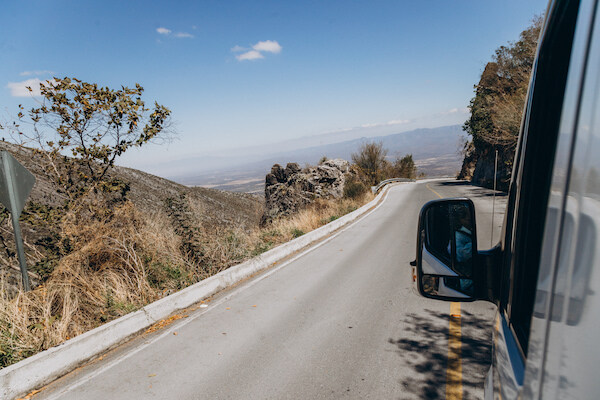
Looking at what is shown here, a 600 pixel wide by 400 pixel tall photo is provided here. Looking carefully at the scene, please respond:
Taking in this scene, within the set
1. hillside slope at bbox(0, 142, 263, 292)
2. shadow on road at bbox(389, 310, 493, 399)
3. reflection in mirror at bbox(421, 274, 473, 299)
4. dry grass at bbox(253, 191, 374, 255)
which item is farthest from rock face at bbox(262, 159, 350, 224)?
reflection in mirror at bbox(421, 274, 473, 299)

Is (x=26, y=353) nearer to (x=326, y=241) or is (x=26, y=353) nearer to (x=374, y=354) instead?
(x=374, y=354)

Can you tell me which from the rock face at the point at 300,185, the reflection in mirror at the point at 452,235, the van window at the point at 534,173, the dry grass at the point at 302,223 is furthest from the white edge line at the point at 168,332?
the rock face at the point at 300,185

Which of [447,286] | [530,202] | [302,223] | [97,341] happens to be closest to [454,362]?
[447,286]

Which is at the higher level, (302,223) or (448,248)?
(448,248)

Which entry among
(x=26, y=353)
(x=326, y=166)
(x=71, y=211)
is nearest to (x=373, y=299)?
(x=26, y=353)

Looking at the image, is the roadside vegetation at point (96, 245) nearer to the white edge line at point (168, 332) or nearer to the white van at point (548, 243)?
the white edge line at point (168, 332)

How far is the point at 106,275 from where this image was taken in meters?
6.47

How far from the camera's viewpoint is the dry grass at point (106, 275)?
185 inches

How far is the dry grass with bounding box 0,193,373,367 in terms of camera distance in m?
4.70

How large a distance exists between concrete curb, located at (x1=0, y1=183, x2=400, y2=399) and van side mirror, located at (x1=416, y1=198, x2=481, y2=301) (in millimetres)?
4530

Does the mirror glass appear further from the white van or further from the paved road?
the paved road

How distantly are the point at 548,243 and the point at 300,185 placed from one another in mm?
20703

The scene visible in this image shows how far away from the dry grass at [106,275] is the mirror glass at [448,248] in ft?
16.6

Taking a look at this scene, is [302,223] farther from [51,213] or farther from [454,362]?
[454,362]
